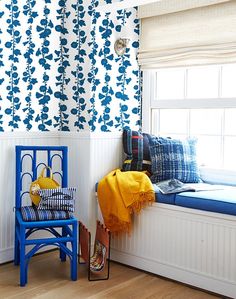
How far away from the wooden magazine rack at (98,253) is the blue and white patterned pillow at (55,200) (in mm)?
251

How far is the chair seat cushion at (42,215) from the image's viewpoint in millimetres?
3062

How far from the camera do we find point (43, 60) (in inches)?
144

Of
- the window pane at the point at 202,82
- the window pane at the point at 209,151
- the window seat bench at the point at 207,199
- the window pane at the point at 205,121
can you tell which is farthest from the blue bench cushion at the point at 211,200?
the window pane at the point at 202,82

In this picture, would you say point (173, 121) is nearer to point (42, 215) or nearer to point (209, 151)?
point (209, 151)

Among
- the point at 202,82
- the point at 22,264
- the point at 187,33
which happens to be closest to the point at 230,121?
the point at 202,82

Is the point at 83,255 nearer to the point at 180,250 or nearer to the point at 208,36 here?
the point at 180,250

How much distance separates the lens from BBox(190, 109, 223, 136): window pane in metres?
3.60

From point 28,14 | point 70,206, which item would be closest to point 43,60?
point 28,14

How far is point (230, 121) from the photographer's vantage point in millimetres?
3527

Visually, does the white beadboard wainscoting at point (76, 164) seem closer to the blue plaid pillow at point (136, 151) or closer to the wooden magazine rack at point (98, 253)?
the blue plaid pillow at point (136, 151)

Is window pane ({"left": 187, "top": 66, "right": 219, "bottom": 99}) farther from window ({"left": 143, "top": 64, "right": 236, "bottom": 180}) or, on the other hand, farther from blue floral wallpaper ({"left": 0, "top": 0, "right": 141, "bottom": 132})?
blue floral wallpaper ({"left": 0, "top": 0, "right": 141, "bottom": 132})

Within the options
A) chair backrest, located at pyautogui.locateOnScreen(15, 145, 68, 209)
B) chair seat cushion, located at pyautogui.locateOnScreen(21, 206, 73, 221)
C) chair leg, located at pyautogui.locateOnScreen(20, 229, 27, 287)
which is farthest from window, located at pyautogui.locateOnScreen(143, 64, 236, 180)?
chair leg, located at pyautogui.locateOnScreen(20, 229, 27, 287)

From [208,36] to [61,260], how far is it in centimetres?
213

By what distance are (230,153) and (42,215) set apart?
157cm
